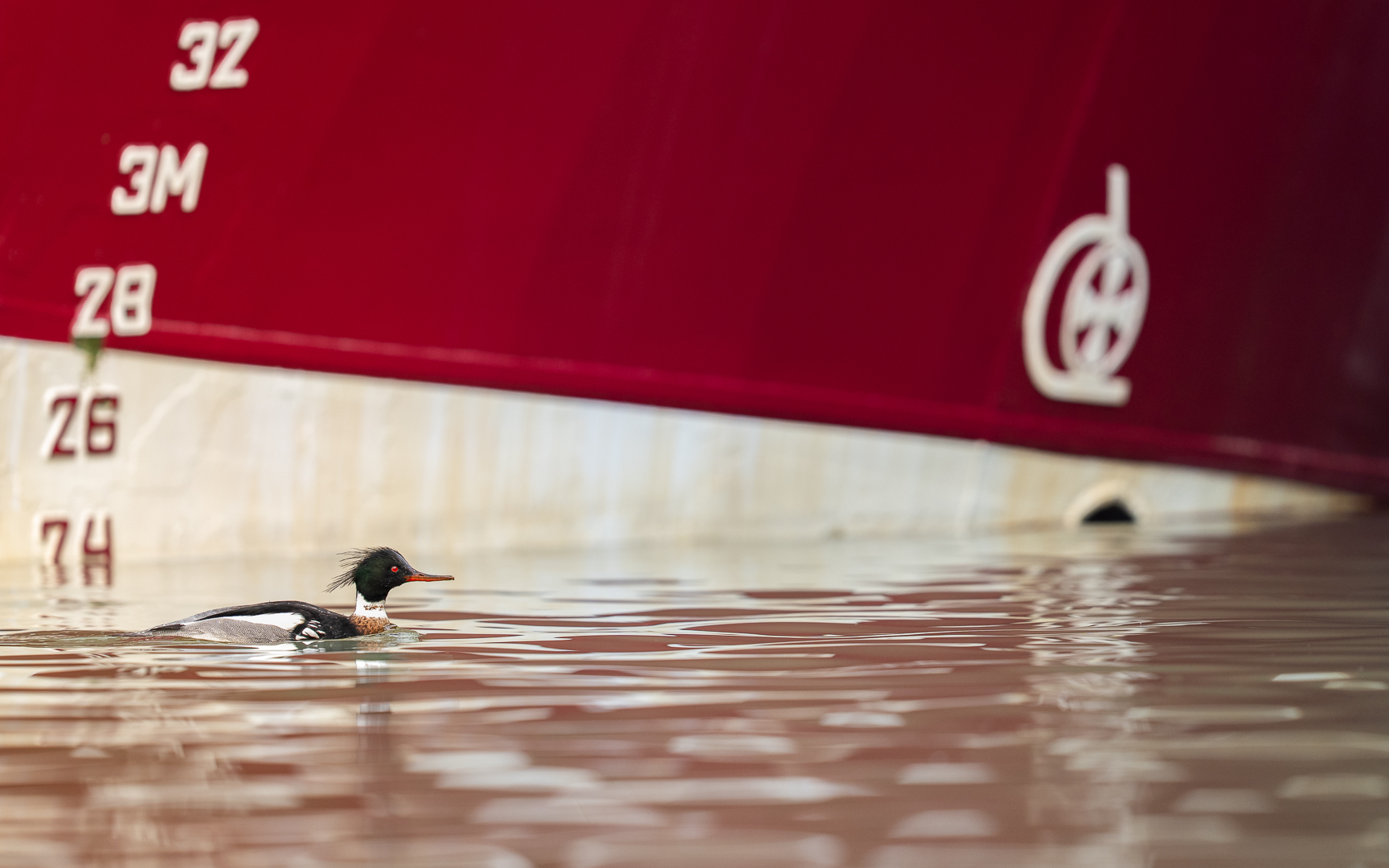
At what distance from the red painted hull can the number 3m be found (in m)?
0.04

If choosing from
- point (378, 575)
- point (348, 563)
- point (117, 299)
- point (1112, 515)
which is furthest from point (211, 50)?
point (1112, 515)

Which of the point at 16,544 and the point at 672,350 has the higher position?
the point at 672,350

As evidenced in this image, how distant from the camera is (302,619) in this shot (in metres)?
5.55

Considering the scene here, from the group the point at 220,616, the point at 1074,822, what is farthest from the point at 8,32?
the point at 1074,822

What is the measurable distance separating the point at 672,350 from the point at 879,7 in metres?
2.18

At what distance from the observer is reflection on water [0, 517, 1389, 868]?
10.5ft

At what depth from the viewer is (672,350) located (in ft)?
33.0

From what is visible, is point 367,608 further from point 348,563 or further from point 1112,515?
point 1112,515

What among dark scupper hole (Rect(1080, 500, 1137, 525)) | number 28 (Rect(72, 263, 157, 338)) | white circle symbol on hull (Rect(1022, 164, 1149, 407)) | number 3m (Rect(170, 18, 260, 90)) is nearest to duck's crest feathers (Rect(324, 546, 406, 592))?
number 28 (Rect(72, 263, 157, 338))

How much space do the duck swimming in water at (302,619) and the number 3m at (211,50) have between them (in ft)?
10.8

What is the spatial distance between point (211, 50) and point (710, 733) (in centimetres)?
531

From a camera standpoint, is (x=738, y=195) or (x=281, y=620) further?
(x=738, y=195)

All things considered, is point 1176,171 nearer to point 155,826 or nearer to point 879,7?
point 879,7

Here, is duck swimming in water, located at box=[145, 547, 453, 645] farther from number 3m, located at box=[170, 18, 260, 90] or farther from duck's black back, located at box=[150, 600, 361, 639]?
number 3m, located at box=[170, 18, 260, 90]
